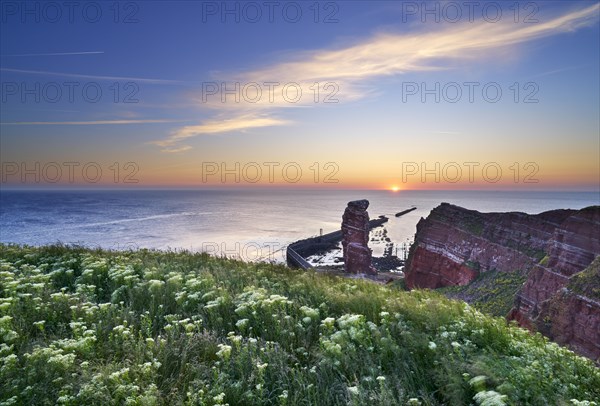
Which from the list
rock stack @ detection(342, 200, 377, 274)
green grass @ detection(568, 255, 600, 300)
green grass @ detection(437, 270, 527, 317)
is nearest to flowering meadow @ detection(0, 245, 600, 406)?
green grass @ detection(568, 255, 600, 300)

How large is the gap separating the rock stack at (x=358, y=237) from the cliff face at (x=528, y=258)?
15011 mm

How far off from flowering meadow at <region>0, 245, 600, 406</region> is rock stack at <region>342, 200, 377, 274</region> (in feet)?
161

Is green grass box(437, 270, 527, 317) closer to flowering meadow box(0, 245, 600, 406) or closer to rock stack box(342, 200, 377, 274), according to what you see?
flowering meadow box(0, 245, 600, 406)

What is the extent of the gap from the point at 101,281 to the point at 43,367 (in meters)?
5.11

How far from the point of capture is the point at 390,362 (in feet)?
17.5

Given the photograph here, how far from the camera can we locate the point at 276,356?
5324 mm

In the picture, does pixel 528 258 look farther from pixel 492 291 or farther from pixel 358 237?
pixel 358 237

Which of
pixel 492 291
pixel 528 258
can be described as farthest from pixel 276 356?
pixel 528 258

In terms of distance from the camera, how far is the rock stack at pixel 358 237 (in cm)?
5653

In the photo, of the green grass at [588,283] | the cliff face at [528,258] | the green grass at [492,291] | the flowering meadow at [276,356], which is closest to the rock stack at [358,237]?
the cliff face at [528,258]

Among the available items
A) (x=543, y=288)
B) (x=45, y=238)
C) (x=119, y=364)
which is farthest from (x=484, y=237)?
(x=45, y=238)

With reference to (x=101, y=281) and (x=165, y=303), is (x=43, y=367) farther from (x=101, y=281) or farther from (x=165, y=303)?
(x=101, y=281)

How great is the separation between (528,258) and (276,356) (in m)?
29.5

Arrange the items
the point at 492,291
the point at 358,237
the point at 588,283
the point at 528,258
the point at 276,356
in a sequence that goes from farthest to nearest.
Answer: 1. the point at 358,237
2. the point at 528,258
3. the point at 492,291
4. the point at 588,283
5. the point at 276,356
